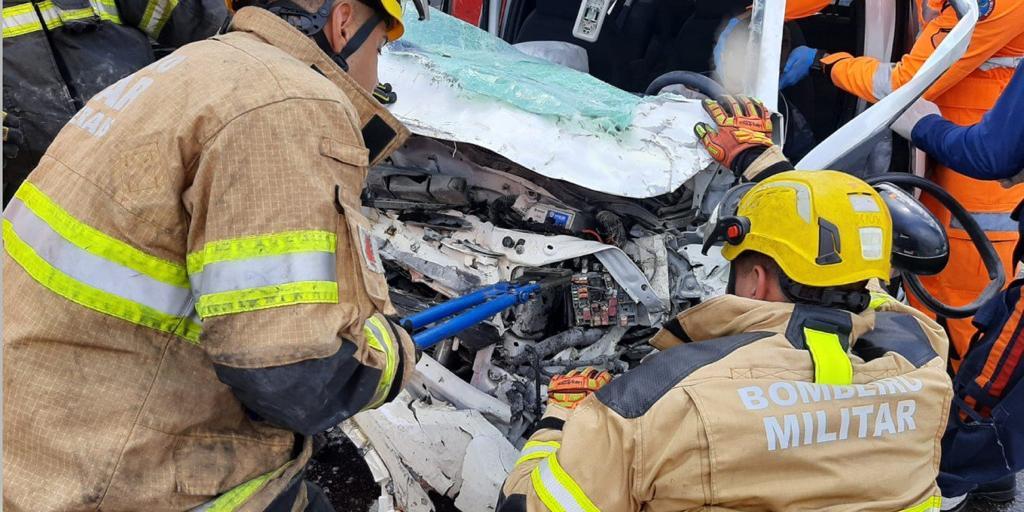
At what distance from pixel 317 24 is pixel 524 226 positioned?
1.45 m

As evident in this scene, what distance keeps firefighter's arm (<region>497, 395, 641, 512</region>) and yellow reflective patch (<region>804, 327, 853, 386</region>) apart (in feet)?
1.26

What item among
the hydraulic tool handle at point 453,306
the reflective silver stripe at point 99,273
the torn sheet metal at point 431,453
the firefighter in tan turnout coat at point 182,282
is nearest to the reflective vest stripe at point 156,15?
the hydraulic tool handle at point 453,306

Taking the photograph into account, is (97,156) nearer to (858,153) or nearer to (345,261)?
(345,261)

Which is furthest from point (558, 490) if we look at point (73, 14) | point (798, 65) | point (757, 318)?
point (798, 65)

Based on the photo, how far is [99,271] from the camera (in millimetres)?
1222

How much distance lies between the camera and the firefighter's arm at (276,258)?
3.84ft

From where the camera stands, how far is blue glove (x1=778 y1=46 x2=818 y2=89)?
3.87 m

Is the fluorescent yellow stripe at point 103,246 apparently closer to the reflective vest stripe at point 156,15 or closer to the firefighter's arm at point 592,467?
the firefighter's arm at point 592,467

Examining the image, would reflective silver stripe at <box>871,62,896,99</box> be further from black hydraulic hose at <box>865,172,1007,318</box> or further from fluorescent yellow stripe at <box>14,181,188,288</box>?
fluorescent yellow stripe at <box>14,181,188,288</box>

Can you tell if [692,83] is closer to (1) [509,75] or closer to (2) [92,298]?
(1) [509,75]

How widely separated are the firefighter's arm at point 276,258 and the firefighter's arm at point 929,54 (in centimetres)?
284

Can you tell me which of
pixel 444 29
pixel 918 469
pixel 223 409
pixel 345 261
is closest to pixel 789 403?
pixel 918 469

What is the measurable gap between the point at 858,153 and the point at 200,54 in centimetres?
249

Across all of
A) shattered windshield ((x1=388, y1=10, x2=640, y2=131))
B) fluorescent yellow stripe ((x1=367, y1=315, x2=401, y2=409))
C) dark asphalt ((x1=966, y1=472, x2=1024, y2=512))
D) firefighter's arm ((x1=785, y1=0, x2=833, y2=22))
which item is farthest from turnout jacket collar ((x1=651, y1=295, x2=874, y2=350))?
firefighter's arm ((x1=785, y1=0, x2=833, y2=22))
